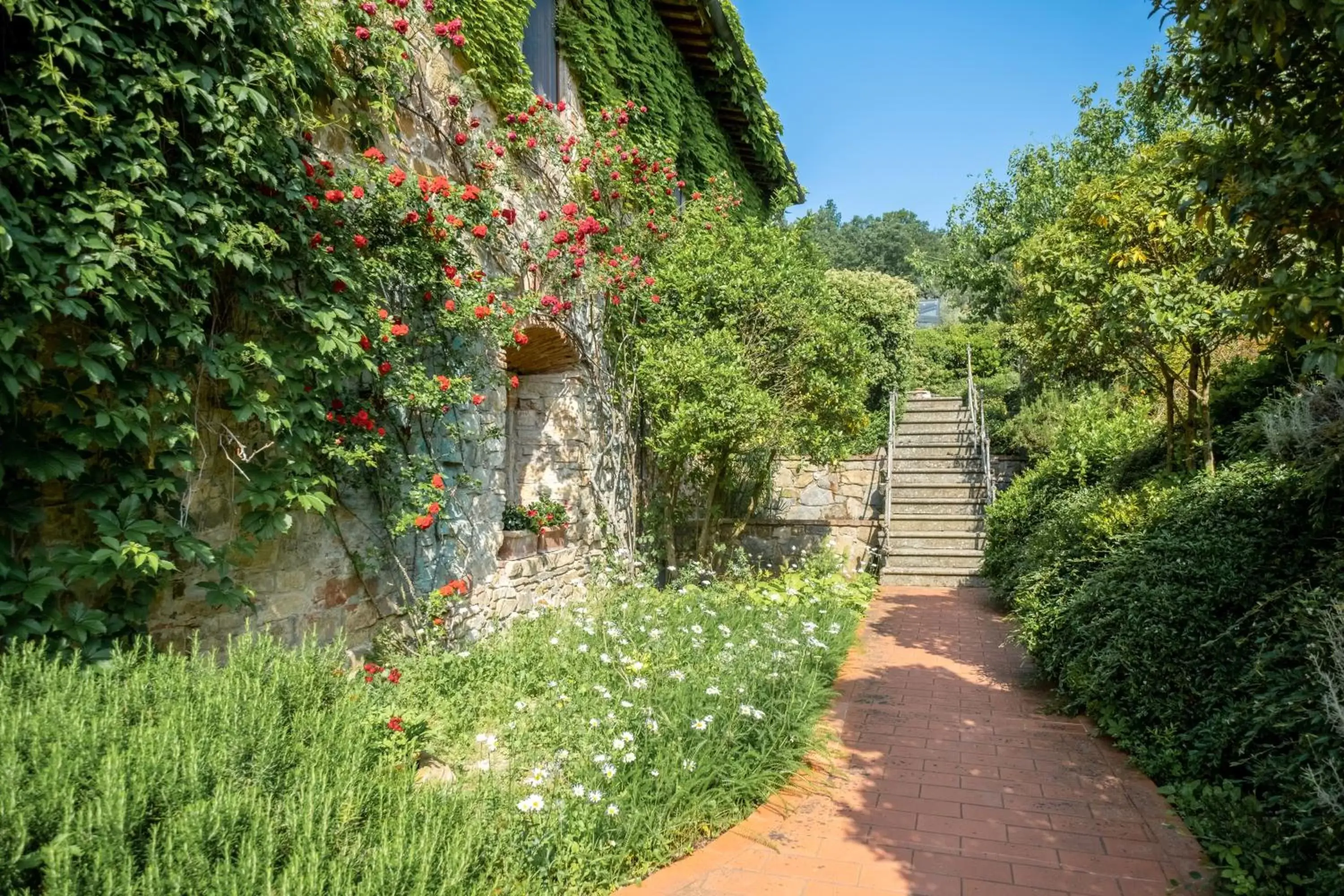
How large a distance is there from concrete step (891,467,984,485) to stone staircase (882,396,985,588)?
1 centimetres

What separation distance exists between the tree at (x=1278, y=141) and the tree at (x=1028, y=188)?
11661 mm

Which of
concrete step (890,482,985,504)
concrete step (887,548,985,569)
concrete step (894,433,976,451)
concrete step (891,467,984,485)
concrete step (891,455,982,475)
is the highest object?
concrete step (894,433,976,451)

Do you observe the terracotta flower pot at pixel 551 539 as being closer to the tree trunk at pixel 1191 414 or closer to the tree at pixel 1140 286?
the tree at pixel 1140 286

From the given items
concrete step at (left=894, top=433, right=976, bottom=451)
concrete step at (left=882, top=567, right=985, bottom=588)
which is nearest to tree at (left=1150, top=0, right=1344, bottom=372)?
concrete step at (left=882, top=567, right=985, bottom=588)

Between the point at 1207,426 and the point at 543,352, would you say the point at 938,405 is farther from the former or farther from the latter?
the point at 543,352

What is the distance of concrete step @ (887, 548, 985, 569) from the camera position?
9.86 m

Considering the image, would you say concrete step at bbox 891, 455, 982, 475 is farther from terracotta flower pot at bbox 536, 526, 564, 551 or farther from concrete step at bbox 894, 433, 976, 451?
terracotta flower pot at bbox 536, 526, 564, 551

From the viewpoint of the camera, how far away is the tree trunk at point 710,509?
804 centimetres

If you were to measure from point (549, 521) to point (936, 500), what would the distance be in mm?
6754

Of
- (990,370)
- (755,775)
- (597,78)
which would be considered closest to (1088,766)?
(755,775)

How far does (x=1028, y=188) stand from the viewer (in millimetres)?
14422

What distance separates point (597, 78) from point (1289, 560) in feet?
21.9

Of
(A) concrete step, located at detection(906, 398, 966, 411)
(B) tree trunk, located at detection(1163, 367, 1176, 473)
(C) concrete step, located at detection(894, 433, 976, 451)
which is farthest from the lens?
(A) concrete step, located at detection(906, 398, 966, 411)

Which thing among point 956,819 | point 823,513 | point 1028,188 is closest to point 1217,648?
point 956,819
